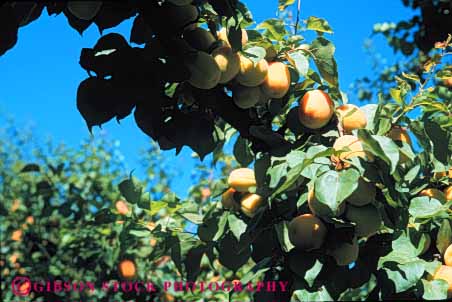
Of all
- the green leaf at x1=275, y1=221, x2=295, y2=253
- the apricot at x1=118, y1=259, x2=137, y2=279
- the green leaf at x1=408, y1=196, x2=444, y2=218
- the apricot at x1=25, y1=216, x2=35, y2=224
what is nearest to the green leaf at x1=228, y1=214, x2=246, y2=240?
the green leaf at x1=275, y1=221, x2=295, y2=253

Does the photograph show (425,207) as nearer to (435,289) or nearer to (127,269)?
(435,289)

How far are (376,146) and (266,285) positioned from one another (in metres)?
0.41

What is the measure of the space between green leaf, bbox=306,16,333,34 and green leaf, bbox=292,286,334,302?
0.58m

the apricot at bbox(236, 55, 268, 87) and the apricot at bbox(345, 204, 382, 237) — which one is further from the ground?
the apricot at bbox(236, 55, 268, 87)

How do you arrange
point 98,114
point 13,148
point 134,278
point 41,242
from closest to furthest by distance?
point 98,114 < point 134,278 < point 41,242 < point 13,148

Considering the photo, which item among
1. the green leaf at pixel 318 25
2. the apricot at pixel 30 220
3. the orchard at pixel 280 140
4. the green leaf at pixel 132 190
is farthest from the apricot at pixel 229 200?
the apricot at pixel 30 220

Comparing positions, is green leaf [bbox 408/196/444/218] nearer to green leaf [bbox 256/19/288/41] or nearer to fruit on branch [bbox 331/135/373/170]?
fruit on branch [bbox 331/135/373/170]

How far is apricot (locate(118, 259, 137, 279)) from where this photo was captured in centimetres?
252

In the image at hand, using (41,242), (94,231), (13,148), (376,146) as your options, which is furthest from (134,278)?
(13,148)

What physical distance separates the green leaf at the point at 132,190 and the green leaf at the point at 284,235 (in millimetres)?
426

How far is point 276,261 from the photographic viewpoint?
131cm

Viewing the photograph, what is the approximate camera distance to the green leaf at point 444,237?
126 centimetres

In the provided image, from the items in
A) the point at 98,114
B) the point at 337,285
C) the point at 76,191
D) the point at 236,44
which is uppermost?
the point at 76,191

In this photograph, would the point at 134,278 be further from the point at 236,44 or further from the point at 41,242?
the point at 236,44
